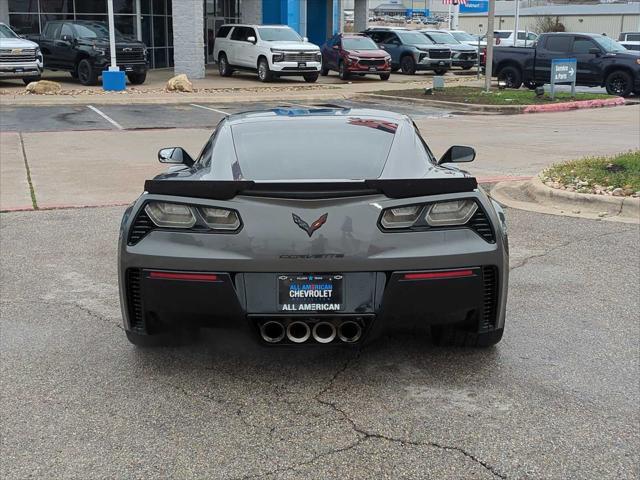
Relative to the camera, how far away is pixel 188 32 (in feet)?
91.6

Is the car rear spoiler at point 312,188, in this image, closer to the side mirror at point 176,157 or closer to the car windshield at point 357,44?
the side mirror at point 176,157

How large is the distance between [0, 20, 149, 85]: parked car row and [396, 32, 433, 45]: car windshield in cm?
1276

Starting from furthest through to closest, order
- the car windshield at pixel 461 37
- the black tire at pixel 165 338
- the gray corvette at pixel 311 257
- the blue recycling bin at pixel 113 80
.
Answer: the car windshield at pixel 461 37
the blue recycling bin at pixel 113 80
the black tire at pixel 165 338
the gray corvette at pixel 311 257

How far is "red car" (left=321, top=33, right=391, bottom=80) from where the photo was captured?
96.6 ft

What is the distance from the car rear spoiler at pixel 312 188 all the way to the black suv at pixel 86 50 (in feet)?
70.8

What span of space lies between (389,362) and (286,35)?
82.5 feet

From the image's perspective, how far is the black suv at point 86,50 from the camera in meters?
24.3

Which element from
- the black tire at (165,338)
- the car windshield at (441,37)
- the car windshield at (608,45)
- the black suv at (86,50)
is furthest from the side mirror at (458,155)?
the car windshield at (441,37)

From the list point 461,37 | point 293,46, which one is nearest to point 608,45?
point 293,46

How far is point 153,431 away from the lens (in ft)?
12.6

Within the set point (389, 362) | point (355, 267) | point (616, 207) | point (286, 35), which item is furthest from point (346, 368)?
point (286, 35)

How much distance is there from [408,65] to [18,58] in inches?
662

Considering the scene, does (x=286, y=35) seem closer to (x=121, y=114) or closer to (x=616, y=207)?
(x=121, y=114)

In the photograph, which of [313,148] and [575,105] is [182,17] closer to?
[575,105]
